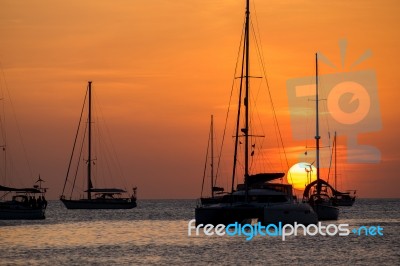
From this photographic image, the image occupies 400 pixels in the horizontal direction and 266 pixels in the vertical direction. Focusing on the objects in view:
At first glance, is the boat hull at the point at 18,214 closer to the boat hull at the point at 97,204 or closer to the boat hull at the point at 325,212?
the boat hull at the point at 325,212

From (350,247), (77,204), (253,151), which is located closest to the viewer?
(350,247)

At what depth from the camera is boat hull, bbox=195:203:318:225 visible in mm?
68938

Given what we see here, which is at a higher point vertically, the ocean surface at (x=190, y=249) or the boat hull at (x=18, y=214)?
the boat hull at (x=18, y=214)

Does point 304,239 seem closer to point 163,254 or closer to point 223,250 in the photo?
point 223,250

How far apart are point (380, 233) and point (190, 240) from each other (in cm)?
2128

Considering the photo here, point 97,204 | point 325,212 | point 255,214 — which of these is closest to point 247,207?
point 255,214

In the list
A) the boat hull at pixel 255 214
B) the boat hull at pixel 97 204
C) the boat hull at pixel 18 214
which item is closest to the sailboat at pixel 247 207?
the boat hull at pixel 255 214

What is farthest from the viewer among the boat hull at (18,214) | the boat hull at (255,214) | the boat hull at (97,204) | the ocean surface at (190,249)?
the boat hull at (97,204)

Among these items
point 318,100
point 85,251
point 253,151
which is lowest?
point 85,251

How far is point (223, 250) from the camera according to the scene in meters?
58.5

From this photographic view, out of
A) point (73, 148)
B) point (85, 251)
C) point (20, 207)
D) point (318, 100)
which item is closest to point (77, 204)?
point (73, 148)

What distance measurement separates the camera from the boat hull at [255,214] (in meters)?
68.9

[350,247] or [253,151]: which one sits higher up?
[253,151]

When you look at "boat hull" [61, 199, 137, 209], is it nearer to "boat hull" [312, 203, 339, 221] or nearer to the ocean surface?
"boat hull" [312, 203, 339, 221]
